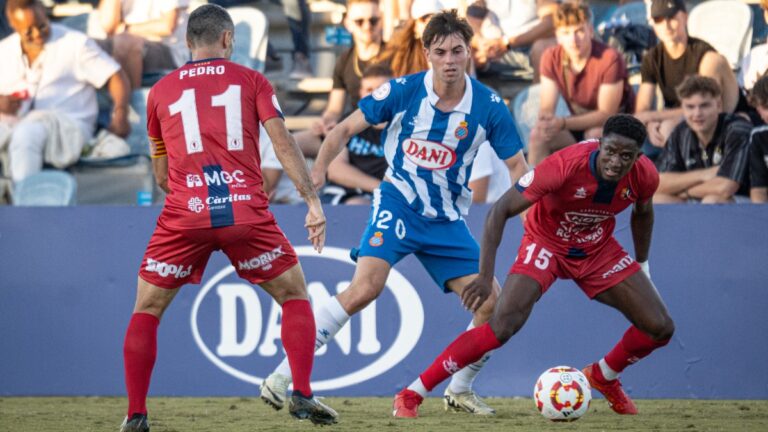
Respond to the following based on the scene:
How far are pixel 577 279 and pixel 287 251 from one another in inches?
77.0

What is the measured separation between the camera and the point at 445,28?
6.29 metres

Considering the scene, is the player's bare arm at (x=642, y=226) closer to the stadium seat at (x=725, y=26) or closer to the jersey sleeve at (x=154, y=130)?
the jersey sleeve at (x=154, y=130)

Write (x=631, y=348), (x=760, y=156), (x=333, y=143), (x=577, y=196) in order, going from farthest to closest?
1. (x=760, y=156)
2. (x=631, y=348)
3. (x=333, y=143)
4. (x=577, y=196)

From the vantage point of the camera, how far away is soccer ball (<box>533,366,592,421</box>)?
5.98 metres

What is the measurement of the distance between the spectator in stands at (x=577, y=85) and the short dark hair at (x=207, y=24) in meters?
4.37

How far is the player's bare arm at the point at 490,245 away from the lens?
5.80 metres

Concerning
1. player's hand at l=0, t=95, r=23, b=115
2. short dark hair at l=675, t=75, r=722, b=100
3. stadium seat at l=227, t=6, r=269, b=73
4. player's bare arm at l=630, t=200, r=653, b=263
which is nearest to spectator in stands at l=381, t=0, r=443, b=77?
stadium seat at l=227, t=6, r=269, b=73

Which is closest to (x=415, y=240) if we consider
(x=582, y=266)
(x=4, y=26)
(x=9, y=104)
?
(x=582, y=266)

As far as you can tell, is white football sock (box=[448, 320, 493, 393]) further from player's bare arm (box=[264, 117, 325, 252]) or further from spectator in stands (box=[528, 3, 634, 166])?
spectator in stands (box=[528, 3, 634, 166])

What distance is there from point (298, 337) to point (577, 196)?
1.80 metres

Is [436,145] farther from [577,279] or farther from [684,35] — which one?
[684,35]

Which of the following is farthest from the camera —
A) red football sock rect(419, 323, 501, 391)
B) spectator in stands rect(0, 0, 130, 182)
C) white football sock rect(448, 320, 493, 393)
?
spectator in stands rect(0, 0, 130, 182)

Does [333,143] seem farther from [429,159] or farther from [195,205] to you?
[195,205]

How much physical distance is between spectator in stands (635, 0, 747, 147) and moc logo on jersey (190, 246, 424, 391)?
2.69 m
